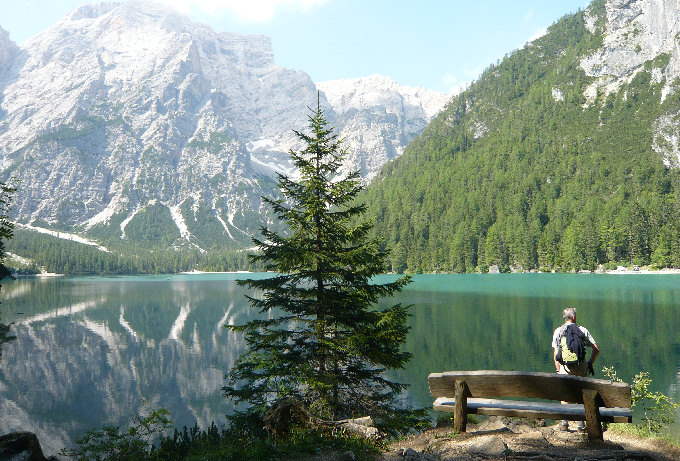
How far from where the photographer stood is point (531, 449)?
7449mm

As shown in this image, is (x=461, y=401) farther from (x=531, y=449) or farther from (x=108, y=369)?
(x=108, y=369)

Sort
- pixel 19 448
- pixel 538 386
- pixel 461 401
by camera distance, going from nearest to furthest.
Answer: pixel 538 386, pixel 461 401, pixel 19 448

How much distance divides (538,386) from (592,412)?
2.90 ft

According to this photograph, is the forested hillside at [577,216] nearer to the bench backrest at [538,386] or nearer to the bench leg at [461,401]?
the bench backrest at [538,386]

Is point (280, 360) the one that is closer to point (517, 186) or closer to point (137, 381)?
point (137, 381)

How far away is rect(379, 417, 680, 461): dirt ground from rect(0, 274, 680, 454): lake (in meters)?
7.24

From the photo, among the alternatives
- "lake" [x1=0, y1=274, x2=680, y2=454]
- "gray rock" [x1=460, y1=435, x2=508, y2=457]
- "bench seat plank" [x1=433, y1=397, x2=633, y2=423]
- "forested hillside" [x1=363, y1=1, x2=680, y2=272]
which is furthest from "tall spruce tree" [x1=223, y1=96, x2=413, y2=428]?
"forested hillside" [x1=363, y1=1, x2=680, y2=272]

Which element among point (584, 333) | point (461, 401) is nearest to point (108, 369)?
point (461, 401)

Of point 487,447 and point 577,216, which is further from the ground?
point 577,216

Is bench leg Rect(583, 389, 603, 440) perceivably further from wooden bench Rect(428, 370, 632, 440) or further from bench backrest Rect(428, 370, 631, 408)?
bench backrest Rect(428, 370, 631, 408)

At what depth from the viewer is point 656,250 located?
4648 inches

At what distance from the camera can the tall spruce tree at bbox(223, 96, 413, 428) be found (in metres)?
13.0

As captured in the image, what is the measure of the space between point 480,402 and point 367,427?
2533 mm

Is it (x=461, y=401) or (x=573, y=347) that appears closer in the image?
(x=461, y=401)
